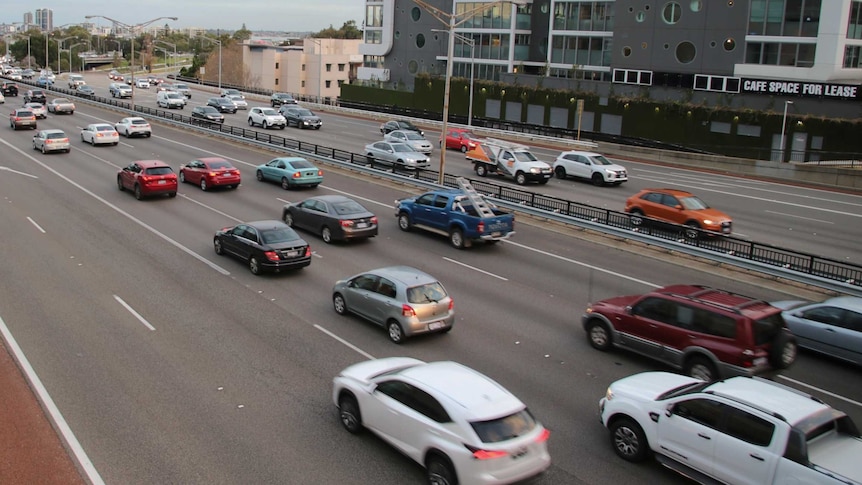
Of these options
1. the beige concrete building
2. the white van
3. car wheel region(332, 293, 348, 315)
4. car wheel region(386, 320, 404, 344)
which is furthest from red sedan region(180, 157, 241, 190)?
the beige concrete building

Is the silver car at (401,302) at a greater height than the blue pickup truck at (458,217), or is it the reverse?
the blue pickup truck at (458,217)

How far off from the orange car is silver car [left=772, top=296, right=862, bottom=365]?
9722 millimetres

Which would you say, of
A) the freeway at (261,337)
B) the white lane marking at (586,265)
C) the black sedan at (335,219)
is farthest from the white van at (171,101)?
the white lane marking at (586,265)

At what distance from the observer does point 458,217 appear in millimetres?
25594

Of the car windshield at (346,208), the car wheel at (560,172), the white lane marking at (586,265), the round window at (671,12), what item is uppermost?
the round window at (671,12)

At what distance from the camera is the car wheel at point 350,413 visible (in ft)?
40.3

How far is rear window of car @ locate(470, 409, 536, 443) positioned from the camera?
10.3 metres

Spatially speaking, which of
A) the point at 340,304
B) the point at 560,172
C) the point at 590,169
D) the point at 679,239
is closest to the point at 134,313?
the point at 340,304

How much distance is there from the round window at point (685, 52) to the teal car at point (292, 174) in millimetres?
38027

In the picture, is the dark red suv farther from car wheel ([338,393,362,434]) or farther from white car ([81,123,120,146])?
white car ([81,123,120,146])

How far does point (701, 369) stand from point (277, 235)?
12.4 metres

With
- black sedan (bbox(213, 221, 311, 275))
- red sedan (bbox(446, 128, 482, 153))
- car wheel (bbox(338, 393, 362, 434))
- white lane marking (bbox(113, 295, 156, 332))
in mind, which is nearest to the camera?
car wheel (bbox(338, 393, 362, 434))

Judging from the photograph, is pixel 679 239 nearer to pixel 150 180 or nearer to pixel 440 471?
pixel 440 471

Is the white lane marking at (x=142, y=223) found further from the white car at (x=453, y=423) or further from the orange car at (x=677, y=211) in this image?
the orange car at (x=677, y=211)
